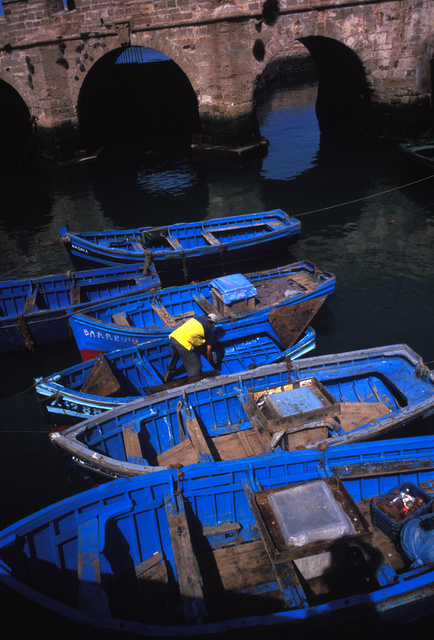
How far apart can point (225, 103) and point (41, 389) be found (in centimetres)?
2262

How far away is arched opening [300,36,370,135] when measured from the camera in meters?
28.3

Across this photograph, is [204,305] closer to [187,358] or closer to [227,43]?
[187,358]

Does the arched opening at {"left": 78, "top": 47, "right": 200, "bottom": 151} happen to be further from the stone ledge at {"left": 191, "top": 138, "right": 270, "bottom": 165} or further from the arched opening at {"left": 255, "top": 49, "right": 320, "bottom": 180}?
the arched opening at {"left": 255, "top": 49, "right": 320, "bottom": 180}

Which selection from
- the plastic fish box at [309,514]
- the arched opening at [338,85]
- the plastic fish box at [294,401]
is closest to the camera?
the plastic fish box at [309,514]

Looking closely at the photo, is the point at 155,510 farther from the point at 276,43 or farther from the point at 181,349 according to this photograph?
the point at 276,43

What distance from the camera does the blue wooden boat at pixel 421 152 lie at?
20.6 meters

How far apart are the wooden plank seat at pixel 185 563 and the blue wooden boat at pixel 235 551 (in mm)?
13

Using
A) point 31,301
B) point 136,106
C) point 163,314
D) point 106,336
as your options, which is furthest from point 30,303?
point 136,106

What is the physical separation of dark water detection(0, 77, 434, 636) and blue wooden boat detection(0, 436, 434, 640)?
2.57m

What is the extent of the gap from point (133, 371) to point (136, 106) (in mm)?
35678

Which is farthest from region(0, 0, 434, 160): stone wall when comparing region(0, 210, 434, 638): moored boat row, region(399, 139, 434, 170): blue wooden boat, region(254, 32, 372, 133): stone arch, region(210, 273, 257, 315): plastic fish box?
region(0, 210, 434, 638): moored boat row

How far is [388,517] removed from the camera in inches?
235

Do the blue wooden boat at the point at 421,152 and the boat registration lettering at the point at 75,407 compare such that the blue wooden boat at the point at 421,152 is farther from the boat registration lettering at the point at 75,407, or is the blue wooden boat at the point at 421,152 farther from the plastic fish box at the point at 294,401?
the boat registration lettering at the point at 75,407

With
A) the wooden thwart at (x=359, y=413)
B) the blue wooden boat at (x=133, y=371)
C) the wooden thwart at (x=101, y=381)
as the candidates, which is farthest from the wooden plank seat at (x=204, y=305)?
the wooden thwart at (x=359, y=413)
